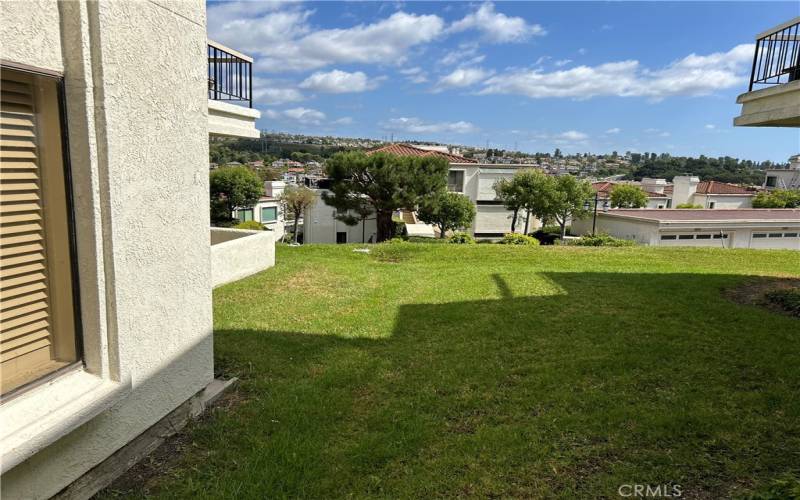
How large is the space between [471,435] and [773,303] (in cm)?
661

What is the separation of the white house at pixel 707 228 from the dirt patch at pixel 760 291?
63.0 feet

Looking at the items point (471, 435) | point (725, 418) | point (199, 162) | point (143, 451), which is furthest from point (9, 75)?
point (725, 418)

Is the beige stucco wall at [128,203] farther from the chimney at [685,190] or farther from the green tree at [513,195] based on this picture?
the chimney at [685,190]

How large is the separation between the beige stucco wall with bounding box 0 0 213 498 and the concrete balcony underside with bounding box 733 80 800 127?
756 centimetres

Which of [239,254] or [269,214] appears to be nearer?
[239,254]

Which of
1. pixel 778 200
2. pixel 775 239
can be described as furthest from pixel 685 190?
pixel 775 239

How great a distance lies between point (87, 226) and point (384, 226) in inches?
792

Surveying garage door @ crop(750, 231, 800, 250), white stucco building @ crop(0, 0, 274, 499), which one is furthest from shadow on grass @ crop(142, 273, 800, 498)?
garage door @ crop(750, 231, 800, 250)

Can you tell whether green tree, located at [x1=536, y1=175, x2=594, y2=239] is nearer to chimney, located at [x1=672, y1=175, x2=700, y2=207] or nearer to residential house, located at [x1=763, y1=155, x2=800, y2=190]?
chimney, located at [x1=672, y1=175, x2=700, y2=207]

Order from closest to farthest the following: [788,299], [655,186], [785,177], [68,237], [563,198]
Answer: [68,237] < [788,299] < [563,198] < [655,186] < [785,177]

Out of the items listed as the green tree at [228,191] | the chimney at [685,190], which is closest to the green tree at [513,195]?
the green tree at [228,191]

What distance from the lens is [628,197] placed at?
160ft

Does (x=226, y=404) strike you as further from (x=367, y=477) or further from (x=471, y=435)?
(x=471, y=435)

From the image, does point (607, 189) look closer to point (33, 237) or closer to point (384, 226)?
point (384, 226)
